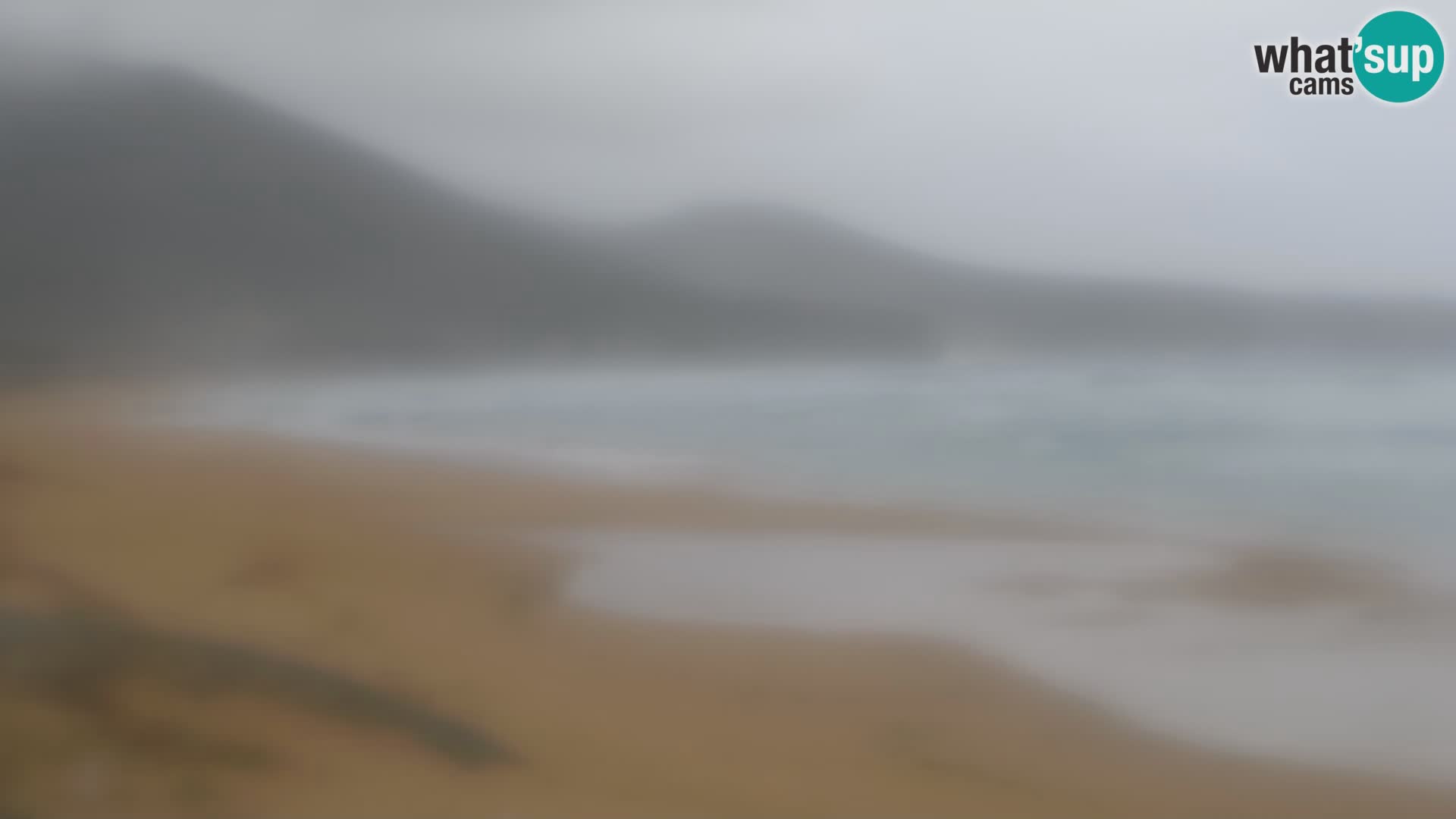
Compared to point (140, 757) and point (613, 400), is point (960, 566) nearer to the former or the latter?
point (613, 400)

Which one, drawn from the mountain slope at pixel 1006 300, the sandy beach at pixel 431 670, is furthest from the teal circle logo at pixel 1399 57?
the sandy beach at pixel 431 670

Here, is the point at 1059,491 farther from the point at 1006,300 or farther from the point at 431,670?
the point at 431,670

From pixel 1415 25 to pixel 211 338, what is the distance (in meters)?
0.90

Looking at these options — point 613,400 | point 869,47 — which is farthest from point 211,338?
point 869,47

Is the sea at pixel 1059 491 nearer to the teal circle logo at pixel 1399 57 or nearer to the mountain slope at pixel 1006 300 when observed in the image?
the mountain slope at pixel 1006 300

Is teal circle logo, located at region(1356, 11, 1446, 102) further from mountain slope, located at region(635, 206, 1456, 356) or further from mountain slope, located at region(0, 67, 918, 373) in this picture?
mountain slope, located at region(0, 67, 918, 373)

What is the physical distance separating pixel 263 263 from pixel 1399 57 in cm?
83

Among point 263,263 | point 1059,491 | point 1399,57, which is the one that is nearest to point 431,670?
point 263,263

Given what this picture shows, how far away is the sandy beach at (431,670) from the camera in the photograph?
0.76 metres

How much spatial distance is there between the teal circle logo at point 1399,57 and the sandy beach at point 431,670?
1.11 feet

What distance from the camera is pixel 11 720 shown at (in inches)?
31.8

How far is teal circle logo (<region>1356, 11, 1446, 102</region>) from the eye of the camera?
75cm

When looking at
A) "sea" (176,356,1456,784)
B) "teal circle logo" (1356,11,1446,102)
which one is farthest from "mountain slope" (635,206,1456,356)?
"teal circle logo" (1356,11,1446,102)

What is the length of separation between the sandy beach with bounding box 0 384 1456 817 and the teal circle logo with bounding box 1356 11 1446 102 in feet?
1.11
